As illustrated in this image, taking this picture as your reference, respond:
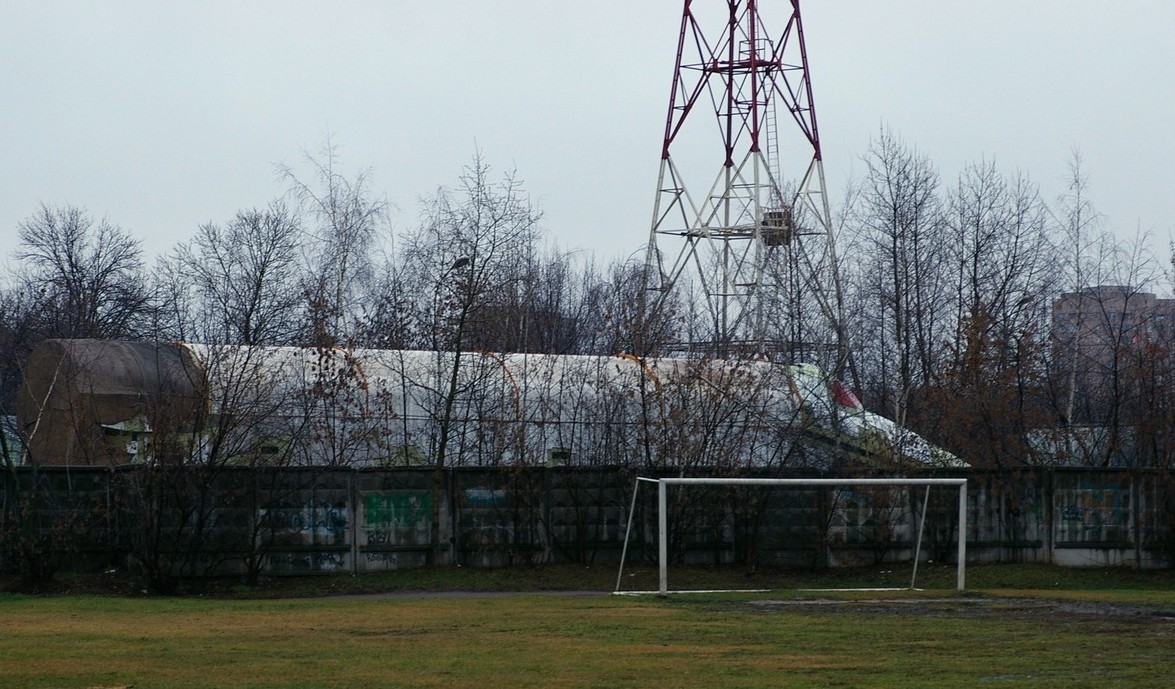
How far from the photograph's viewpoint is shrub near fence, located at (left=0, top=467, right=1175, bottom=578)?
21.5 metres

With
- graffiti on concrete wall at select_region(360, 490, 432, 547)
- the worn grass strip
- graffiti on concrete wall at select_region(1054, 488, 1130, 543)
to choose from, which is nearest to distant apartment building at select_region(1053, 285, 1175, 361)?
graffiti on concrete wall at select_region(1054, 488, 1130, 543)

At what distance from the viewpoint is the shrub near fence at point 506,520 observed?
21.5 m

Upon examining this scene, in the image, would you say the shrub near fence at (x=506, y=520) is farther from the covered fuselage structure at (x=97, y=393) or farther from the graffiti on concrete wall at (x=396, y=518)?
the covered fuselage structure at (x=97, y=393)

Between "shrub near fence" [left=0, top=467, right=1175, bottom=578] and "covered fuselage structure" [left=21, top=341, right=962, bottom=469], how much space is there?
0.96 m

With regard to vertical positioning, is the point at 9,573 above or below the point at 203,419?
below

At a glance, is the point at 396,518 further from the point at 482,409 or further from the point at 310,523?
the point at 482,409

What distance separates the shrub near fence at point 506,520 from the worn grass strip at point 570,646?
2.75m

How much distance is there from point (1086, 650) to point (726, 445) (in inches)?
489

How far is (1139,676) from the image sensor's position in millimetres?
10727

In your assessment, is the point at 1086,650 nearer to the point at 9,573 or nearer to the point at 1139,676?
the point at 1139,676

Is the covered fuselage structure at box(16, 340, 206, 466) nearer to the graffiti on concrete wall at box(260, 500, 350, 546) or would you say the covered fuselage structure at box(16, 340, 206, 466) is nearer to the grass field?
the graffiti on concrete wall at box(260, 500, 350, 546)

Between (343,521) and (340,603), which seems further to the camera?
(343,521)

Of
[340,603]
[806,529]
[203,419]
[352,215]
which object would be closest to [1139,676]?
[340,603]

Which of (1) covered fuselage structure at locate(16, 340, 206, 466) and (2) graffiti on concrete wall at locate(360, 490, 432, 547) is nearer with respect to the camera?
(2) graffiti on concrete wall at locate(360, 490, 432, 547)
